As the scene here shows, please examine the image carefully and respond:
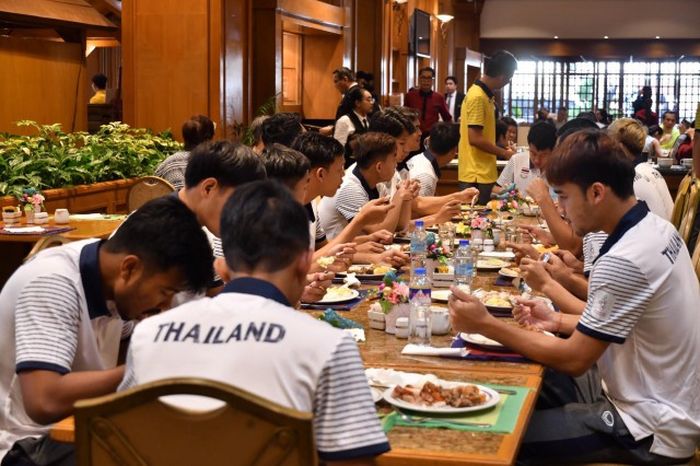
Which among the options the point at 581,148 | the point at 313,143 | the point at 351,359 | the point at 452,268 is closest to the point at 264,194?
the point at 351,359

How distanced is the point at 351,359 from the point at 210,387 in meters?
0.27

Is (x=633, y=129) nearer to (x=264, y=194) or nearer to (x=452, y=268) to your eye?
(x=452, y=268)

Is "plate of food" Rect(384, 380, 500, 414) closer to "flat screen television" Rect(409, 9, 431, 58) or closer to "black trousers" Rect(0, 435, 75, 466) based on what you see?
"black trousers" Rect(0, 435, 75, 466)

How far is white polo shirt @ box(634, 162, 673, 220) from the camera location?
5129 millimetres

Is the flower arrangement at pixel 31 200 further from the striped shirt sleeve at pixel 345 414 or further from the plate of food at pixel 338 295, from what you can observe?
the striped shirt sleeve at pixel 345 414

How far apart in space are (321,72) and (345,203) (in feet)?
27.8

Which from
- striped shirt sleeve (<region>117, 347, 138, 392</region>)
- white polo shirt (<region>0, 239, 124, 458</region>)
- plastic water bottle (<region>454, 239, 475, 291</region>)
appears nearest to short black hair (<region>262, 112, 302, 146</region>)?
plastic water bottle (<region>454, 239, 475, 291</region>)

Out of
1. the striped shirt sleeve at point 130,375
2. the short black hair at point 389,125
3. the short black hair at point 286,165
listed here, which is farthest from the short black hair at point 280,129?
the striped shirt sleeve at point 130,375

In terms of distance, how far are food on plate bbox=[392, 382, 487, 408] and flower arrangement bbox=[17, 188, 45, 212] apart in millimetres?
4323

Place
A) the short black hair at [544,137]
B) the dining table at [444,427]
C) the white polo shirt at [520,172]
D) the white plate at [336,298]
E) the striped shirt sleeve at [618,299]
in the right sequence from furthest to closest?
the white polo shirt at [520,172], the short black hair at [544,137], the white plate at [336,298], the striped shirt sleeve at [618,299], the dining table at [444,427]

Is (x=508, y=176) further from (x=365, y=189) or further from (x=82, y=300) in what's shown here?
(x=82, y=300)

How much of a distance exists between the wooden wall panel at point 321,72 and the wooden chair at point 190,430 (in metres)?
12.0

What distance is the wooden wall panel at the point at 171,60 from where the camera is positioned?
32.7 ft

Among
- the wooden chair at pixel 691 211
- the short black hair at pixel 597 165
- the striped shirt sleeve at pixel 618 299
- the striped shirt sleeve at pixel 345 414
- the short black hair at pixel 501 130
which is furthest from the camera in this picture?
the short black hair at pixel 501 130
